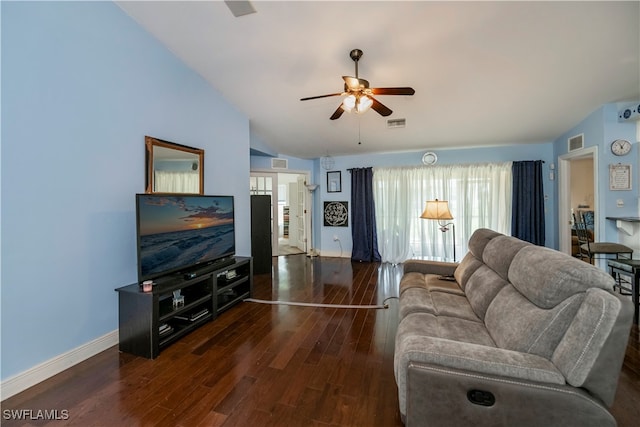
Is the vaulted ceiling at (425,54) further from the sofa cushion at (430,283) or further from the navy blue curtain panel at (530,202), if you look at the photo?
the sofa cushion at (430,283)

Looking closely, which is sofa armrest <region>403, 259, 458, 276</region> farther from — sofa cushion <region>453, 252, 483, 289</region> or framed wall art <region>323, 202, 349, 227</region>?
framed wall art <region>323, 202, 349, 227</region>

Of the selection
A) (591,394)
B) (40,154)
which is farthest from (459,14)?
(40,154)

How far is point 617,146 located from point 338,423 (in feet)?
15.5

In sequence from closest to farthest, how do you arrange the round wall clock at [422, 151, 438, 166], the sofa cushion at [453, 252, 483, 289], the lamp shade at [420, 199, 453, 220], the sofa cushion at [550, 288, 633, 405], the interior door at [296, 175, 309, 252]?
the sofa cushion at [550, 288, 633, 405] < the sofa cushion at [453, 252, 483, 289] < the lamp shade at [420, 199, 453, 220] < the round wall clock at [422, 151, 438, 166] < the interior door at [296, 175, 309, 252]

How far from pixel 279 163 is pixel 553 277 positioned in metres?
5.26

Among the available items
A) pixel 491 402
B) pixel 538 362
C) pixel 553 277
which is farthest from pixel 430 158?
pixel 491 402

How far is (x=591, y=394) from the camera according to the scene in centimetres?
110

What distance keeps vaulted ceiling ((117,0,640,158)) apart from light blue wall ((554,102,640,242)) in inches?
9.1

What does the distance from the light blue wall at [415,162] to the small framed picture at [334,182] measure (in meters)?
0.07

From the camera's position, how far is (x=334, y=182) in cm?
610

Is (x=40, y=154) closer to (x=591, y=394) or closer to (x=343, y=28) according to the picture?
(x=343, y=28)

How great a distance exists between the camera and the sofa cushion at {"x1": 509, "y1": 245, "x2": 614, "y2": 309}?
3.99 ft

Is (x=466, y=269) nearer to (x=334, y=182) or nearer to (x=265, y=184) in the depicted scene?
(x=334, y=182)

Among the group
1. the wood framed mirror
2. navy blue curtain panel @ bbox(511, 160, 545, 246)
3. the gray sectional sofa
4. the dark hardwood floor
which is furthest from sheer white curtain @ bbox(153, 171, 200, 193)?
navy blue curtain panel @ bbox(511, 160, 545, 246)
